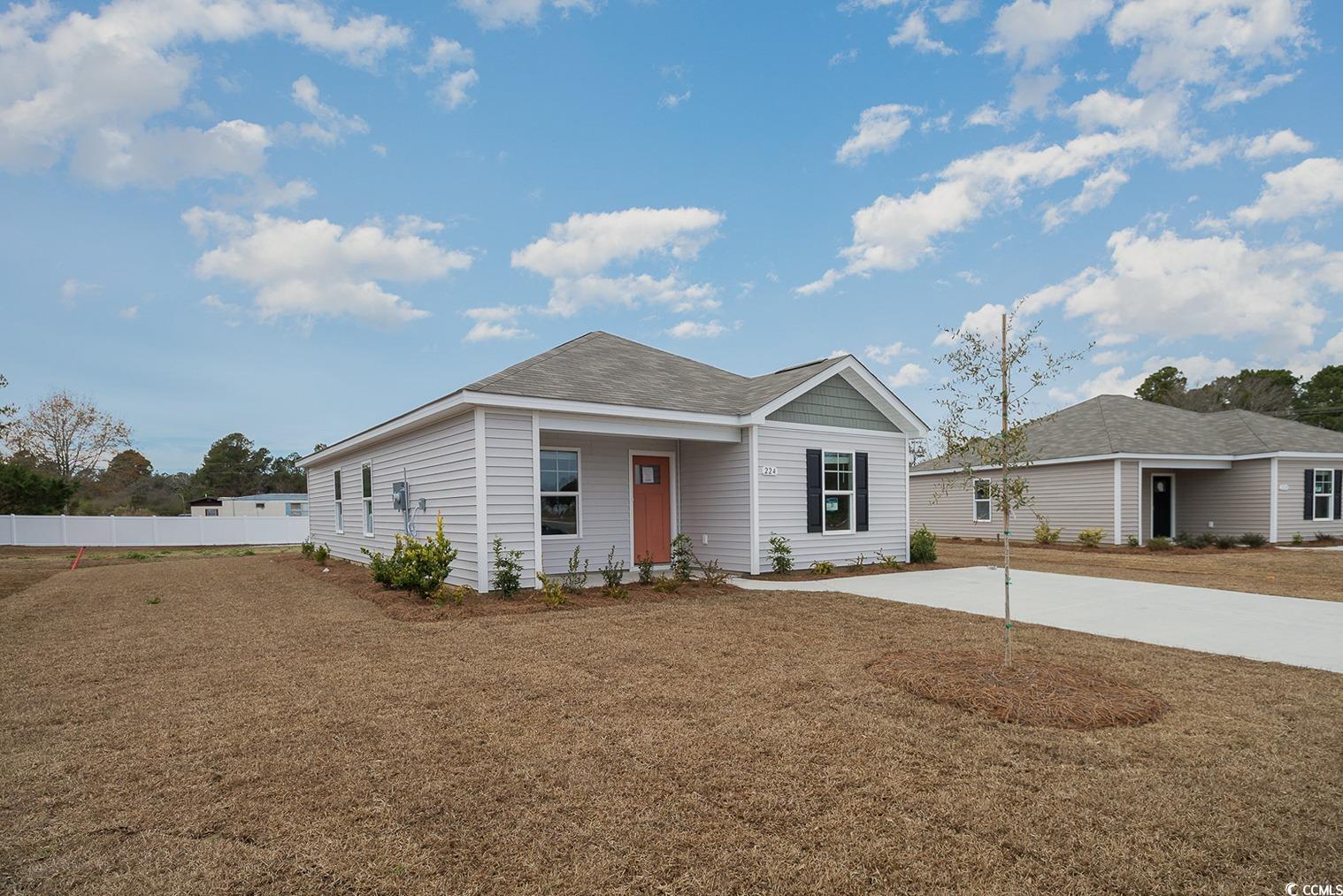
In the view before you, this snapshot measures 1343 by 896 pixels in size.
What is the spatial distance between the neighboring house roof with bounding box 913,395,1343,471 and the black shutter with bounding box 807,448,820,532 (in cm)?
801

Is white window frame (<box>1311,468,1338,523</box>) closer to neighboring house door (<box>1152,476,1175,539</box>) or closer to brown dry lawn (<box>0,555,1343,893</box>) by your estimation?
neighboring house door (<box>1152,476,1175,539</box>)

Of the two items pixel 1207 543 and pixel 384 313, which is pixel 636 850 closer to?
pixel 384 313

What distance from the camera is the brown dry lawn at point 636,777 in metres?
2.61

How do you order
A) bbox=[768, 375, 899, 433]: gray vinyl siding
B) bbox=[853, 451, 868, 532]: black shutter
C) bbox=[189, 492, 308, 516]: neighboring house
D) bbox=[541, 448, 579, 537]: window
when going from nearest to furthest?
bbox=[541, 448, 579, 537]: window → bbox=[768, 375, 899, 433]: gray vinyl siding → bbox=[853, 451, 868, 532]: black shutter → bbox=[189, 492, 308, 516]: neighboring house

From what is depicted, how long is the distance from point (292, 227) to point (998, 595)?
17213 mm

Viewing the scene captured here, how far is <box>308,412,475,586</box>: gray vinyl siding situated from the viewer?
32.9ft

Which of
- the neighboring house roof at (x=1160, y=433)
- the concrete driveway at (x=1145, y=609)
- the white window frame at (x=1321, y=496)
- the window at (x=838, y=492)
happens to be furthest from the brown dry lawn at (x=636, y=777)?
the white window frame at (x=1321, y=496)

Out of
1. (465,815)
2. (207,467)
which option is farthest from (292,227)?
(207,467)

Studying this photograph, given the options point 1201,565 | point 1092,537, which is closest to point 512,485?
point 1201,565

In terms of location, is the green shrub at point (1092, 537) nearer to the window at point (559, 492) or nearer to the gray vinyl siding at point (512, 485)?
the window at point (559, 492)

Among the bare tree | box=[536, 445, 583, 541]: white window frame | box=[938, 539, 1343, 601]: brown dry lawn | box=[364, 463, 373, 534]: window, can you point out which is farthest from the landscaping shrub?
the bare tree

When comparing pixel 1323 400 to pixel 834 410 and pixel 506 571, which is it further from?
pixel 506 571

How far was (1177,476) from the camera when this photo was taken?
22453 millimetres

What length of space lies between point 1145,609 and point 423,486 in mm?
11048
